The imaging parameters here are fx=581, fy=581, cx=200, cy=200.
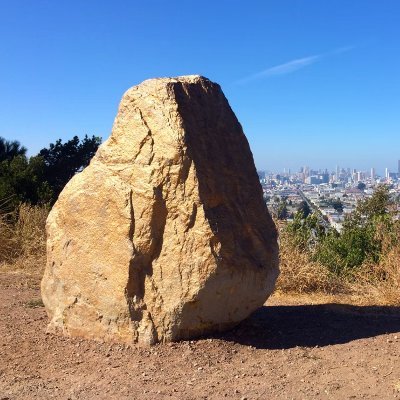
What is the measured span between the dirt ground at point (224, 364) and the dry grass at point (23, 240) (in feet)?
12.0

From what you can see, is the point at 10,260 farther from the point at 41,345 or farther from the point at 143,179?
the point at 143,179

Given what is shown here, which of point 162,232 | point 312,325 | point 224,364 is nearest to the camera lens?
point 224,364

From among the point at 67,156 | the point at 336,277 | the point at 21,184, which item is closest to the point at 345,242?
the point at 336,277

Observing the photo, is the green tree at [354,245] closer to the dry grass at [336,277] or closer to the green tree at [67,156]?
the dry grass at [336,277]

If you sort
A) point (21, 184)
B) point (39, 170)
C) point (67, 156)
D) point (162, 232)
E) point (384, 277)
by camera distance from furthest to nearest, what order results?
point (67, 156), point (39, 170), point (21, 184), point (384, 277), point (162, 232)

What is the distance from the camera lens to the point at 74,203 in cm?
515

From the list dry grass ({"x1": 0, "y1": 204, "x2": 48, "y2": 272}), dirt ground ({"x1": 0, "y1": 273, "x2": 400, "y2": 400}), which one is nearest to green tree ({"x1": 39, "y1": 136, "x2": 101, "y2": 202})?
dry grass ({"x1": 0, "y1": 204, "x2": 48, "y2": 272})

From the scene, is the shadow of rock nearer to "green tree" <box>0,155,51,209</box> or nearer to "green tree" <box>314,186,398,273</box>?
"green tree" <box>314,186,398,273</box>

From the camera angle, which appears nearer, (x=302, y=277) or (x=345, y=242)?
(x=302, y=277)

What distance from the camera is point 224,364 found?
4.50m

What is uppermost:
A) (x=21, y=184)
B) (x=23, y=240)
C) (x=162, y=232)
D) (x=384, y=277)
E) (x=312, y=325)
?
(x=21, y=184)

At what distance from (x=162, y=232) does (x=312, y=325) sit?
6.31 feet

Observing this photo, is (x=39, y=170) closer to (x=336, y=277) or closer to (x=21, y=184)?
(x=21, y=184)

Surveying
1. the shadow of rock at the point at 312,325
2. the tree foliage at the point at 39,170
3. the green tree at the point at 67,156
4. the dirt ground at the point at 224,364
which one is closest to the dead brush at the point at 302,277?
the shadow of rock at the point at 312,325
